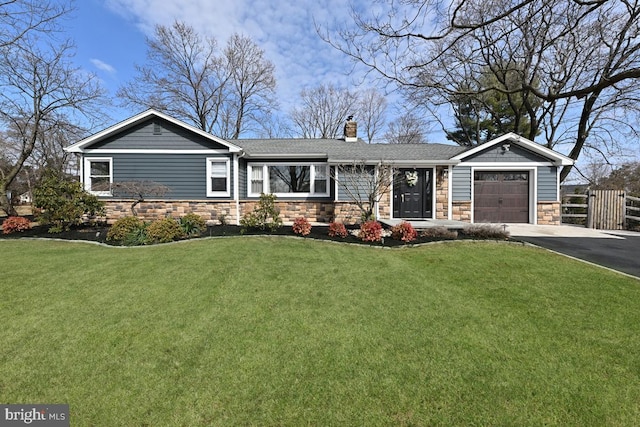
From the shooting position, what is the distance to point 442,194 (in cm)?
1200

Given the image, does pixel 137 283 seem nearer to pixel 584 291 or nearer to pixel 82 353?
pixel 82 353

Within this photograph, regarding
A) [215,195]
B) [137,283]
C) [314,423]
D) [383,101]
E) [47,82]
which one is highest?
[383,101]

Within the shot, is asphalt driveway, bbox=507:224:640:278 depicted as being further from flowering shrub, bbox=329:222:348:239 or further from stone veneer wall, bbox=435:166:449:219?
flowering shrub, bbox=329:222:348:239

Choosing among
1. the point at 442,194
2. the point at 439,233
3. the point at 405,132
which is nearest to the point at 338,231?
the point at 439,233

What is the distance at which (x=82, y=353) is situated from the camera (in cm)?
273

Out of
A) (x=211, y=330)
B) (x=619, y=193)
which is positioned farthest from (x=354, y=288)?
(x=619, y=193)

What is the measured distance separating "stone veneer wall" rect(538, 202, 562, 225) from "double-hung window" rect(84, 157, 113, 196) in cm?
1781

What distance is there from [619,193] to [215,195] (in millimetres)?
16172

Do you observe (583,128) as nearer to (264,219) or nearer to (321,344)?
(264,219)

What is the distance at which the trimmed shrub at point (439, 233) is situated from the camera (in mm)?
8068

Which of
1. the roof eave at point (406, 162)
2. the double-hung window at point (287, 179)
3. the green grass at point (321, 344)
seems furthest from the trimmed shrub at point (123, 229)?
the roof eave at point (406, 162)

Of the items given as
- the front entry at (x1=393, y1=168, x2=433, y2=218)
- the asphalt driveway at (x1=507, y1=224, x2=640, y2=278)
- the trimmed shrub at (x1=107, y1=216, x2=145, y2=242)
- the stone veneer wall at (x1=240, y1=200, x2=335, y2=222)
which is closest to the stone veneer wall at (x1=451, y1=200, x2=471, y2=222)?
the front entry at (x1=393, y1=168, x2=433, y2=218)

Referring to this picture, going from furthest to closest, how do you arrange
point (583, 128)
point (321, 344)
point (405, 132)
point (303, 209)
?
point (405, 132), point (583, 128), point (303, 209), point (321, 344)

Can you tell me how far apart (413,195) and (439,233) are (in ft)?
13.0
